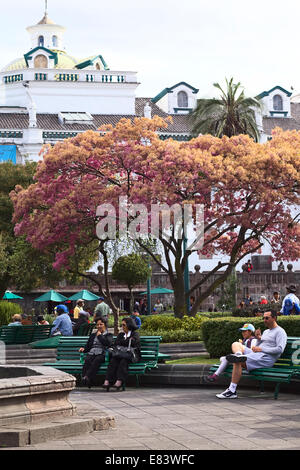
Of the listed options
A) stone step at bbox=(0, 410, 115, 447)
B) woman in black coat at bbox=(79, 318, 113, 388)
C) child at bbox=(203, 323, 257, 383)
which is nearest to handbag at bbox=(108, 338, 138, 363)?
woman in black coat at bbox=(79, 318, 113, 388)

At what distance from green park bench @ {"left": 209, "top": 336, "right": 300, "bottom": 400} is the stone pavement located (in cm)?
26

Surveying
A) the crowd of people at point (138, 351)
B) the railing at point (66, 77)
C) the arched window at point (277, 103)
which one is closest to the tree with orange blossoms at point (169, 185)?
the crowd of people at point (138, 351)

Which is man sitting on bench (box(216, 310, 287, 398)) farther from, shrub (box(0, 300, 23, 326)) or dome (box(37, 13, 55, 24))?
dome (box(37, 13, 55, 24))

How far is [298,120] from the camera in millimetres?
66188

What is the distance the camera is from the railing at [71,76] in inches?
2435

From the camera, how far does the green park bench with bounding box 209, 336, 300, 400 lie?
11.1 metres

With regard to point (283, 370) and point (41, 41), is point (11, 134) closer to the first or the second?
point (41, 41)

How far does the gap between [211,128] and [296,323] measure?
17.6 meters

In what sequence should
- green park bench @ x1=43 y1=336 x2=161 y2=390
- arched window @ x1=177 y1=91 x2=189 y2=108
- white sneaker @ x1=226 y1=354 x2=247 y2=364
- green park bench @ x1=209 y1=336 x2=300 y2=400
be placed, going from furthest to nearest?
arched window @ x1=177 y1=91 x2=189 y2=108, green park bench @ x1=43 y1=336 x2=161 y2=390, white sneaker @ x1=226 y1=354 x2=247 y2=364, green park bench @ x1=209 y1=336 x2=300 y2=400

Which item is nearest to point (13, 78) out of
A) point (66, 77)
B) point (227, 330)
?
point (66, 77)

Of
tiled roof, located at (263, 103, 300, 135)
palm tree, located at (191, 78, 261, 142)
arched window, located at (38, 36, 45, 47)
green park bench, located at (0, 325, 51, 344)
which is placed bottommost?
green park bench, located at (0, 325, 51, 344)

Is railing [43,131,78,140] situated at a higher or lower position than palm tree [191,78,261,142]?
higher

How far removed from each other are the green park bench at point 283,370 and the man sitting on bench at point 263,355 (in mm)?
82

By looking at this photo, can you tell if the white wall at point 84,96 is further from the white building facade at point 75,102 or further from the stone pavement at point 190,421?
the stone pavement at point 190,421
